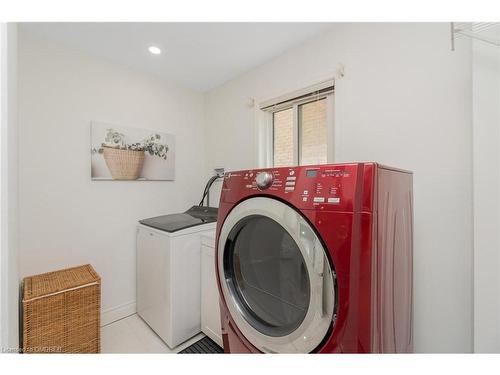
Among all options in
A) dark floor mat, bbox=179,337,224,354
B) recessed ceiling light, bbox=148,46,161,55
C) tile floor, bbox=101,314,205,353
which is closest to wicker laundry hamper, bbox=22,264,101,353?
tile floor, bbox=101,314,205,353

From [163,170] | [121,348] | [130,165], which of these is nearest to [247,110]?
[163,170]

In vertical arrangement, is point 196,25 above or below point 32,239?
above

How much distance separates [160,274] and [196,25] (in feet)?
5.97

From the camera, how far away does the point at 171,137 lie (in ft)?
7.18

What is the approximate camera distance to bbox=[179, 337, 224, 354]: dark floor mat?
1475mm

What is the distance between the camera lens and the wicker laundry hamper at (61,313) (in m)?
1.19

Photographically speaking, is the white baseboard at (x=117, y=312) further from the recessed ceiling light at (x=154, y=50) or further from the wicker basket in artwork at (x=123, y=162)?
the recessed ceiling light at (x=154, y=50)

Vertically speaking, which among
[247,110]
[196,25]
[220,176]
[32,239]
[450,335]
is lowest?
[450,335]

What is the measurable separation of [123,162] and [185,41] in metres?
1.14

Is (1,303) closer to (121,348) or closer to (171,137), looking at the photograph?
(121,348)

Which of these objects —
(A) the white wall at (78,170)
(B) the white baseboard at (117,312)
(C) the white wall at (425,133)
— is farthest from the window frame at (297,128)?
(B) the white baseboard at (117,312)

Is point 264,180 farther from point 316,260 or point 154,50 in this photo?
point 154,50
